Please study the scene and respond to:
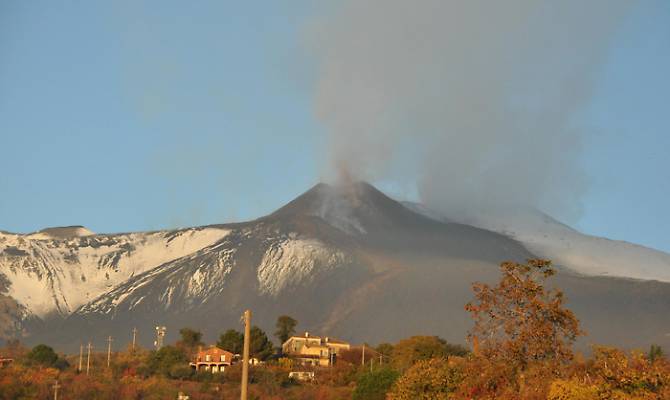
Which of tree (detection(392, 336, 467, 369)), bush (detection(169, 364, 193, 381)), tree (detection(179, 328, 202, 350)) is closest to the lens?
bush (detection(169, 364, 193, 381))

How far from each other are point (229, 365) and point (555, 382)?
78975 mm

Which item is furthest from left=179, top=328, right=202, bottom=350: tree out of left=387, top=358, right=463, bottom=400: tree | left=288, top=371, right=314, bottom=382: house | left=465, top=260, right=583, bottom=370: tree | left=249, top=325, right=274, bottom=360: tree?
left=465, top=260, right=583, bottom=370: tree

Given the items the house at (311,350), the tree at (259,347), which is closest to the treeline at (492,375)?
the tree at (259,347)

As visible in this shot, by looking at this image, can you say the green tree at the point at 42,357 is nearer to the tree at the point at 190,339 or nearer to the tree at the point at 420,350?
the tree at the point at 190,339

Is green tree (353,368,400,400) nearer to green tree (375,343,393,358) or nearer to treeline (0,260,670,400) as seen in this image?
treeline (0,260,670,400)

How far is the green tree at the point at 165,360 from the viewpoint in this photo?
11456 centimetres

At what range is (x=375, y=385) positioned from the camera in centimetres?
7981

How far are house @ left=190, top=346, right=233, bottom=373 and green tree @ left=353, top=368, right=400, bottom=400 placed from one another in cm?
3981

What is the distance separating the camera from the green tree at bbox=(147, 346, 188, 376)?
114562 mm

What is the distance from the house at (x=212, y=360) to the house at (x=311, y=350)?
39.5 ft

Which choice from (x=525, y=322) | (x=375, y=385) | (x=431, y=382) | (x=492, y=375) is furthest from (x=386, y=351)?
(x=492, y=375)

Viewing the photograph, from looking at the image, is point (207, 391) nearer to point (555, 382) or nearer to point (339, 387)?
point (339, 387)

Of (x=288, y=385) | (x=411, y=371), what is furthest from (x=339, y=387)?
(x=411, y=371)

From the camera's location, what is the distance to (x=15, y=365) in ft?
367
